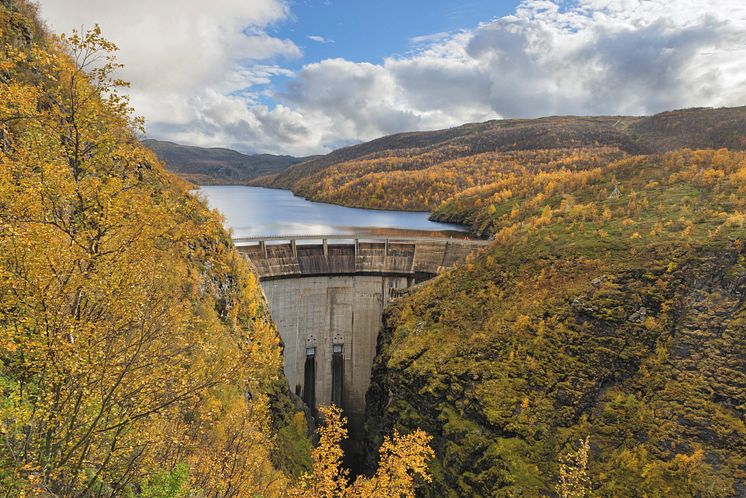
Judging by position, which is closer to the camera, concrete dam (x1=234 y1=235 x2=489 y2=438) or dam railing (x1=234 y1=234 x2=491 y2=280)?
concrete dam (x1=234 y1=235 x2=489 y2=438)

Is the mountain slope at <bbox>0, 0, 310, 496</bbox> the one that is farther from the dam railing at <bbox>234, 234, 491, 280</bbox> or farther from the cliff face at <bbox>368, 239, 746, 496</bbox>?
the dam railing at <bbox>234, 234, 491, 280</bbox>

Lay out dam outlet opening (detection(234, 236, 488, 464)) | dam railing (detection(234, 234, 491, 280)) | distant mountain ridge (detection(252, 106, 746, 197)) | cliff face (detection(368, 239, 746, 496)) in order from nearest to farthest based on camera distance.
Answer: cliff face (detection(368, 239, 746, 496))
dam outlet opening (detection(234, 236, 488, 464))
dam railing (detection(234, 234, 491, 280))
distant mountain ridge (detection(252, 106, 746, 197))

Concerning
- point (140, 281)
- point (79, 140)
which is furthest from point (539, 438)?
point (79, 140)

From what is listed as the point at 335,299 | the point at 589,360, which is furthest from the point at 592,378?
the point at 335,299

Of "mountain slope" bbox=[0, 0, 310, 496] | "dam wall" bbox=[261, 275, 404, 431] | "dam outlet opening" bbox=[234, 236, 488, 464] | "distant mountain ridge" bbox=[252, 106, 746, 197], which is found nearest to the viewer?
"mountain slope" bbox=[0, 0, 310, 496]

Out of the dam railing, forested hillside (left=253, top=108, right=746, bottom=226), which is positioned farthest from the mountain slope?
forested hillside (left=253, top=108, right=746, bottom=226)

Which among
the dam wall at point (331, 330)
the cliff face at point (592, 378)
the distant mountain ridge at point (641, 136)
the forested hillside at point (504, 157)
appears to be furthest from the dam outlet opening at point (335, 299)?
the distant mountain ridge at point (641, 136)
